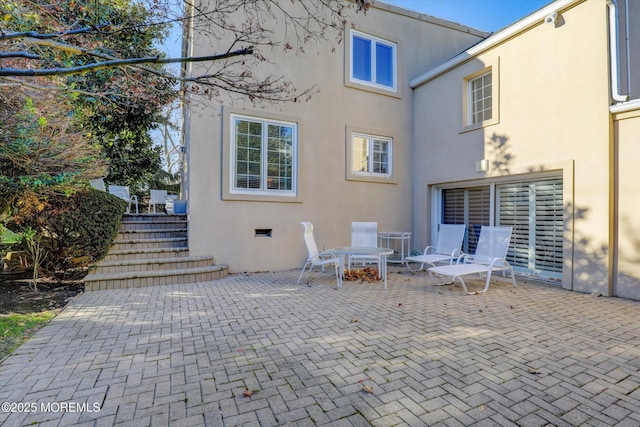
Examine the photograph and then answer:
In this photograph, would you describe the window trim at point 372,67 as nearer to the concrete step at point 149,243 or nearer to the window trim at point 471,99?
the window trim at point 471,99

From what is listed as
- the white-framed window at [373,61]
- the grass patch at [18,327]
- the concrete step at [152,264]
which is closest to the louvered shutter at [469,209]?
the white-framed window at [373,61]

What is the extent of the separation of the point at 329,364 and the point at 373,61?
873cm

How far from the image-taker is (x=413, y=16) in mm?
9656

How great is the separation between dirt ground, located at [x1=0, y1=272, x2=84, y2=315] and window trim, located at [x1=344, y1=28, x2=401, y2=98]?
308 inches

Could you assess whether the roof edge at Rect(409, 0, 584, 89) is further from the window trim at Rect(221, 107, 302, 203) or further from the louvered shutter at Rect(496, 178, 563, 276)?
the window trim at Rect(221, 107, 302, 203)

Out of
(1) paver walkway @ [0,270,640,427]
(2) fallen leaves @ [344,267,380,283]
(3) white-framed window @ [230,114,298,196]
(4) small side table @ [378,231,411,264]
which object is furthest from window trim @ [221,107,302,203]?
(1) paver walkway @ [0,270,640,427]

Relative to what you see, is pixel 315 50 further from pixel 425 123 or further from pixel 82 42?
pixel 82 42

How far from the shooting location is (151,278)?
625 cm

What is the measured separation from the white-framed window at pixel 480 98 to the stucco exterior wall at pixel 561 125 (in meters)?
0.29

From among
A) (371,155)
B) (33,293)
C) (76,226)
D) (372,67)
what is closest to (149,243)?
(76,226)

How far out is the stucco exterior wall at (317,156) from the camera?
732 centimetres

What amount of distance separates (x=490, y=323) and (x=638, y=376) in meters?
1.44

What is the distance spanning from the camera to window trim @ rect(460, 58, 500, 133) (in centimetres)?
738

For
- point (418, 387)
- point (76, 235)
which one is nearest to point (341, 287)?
point (418, 387)
